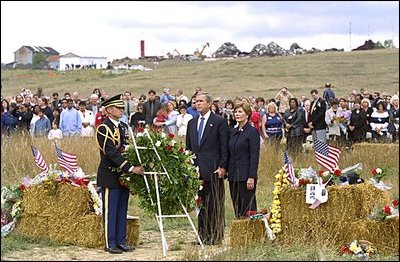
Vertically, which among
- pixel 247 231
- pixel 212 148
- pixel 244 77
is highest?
pixel 212 148

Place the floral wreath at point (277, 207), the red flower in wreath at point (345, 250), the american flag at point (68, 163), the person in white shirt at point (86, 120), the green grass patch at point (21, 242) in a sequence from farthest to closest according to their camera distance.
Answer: the person in white shirt at point (86, 120), the american flag at point (68, 163), the green grass patch at point (21, 242), the floral wreath at point (277, 207), the red flower in wreath at point (345, 250)

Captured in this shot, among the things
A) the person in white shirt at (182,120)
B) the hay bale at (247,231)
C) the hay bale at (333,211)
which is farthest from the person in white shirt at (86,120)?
the hay bale at (333,211)

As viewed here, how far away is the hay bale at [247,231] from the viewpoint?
35.9 ft

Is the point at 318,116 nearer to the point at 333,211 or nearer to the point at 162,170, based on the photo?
the point at 333,211

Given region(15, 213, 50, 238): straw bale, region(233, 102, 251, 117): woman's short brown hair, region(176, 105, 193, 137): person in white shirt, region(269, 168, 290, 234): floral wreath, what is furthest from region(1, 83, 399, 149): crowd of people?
region(269, 168, 290, 234): floral wreath

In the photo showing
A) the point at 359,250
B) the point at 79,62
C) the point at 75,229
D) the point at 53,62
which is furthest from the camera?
the point at 79,62

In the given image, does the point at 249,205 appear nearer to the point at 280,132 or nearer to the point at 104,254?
the point at 104,254

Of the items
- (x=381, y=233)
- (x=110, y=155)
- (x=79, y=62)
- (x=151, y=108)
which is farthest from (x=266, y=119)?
(x=79, y=62)

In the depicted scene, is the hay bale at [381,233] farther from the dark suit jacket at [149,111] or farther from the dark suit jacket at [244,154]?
the dark suit jacket at [149,111]

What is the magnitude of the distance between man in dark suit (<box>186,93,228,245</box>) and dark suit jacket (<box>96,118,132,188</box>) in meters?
1.14

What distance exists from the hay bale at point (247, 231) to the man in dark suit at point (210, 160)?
1.52 ft

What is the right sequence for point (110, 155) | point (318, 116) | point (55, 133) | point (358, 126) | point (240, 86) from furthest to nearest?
point (240, 86), point (358, 126), point (55, 133), point (318, 116), point (110, 155)

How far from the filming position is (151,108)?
74.1ft

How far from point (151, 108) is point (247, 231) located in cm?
1186
